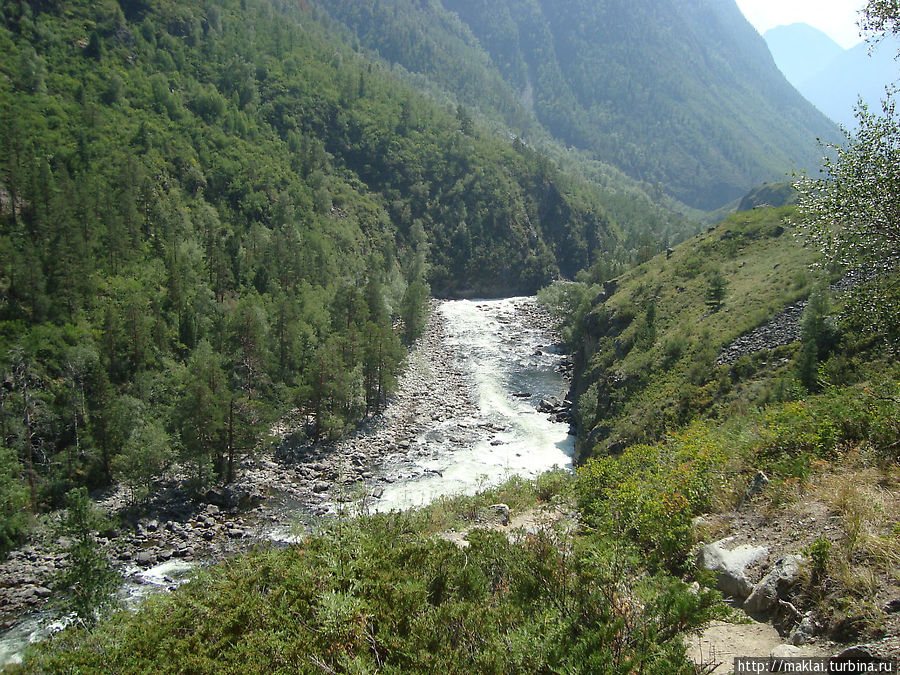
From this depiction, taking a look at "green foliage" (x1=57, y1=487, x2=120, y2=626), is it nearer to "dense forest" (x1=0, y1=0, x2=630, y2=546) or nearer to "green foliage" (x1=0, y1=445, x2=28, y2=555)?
"green foliage" (x1=0, y1=445, x2=28, y2=555)

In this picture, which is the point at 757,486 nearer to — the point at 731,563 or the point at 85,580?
the point at 731,563

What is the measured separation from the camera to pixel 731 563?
8336mm

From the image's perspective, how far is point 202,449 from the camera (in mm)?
35406

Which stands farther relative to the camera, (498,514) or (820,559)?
(498,514)

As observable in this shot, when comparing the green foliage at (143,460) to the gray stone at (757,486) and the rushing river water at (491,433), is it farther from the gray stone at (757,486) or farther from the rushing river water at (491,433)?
the gray stone at (757,486)

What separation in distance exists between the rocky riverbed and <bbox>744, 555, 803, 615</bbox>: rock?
1280cm

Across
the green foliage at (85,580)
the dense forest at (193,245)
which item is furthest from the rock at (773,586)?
the dense forest at (193,245)

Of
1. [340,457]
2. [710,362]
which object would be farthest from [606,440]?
[340,457]

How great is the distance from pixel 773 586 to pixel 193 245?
222 feet

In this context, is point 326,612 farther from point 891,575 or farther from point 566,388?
point 566,388

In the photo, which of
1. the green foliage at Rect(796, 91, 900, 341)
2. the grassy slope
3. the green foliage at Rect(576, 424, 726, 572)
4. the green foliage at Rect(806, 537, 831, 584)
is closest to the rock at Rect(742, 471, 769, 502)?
the green foliage at Rect(576, 424, 726, 572)

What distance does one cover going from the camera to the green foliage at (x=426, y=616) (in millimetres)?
5848

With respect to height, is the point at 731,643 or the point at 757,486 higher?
the point at 757,486

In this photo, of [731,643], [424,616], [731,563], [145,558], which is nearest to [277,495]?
[145,558]
